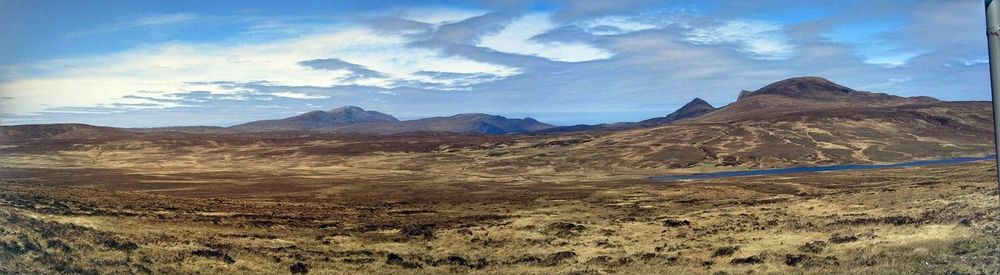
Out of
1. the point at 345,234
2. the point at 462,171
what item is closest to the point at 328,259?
the point at 345,234

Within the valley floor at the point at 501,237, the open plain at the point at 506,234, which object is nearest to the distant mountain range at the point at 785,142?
the open plain at the point at 506,234

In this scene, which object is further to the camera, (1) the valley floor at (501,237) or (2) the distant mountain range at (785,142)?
(2) the distant mountain range at (785,142)

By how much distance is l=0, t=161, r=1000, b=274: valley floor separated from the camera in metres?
20.3

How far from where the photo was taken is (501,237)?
34.1 m

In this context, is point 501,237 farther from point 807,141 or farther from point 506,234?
point 807,141

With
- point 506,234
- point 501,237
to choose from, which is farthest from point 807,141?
point 501,237

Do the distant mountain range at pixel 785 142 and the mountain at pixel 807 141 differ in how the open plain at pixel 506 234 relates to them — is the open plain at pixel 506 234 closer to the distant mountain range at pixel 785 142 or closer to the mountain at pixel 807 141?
the mountain at pixel 807 141

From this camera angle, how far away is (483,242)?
3231 centimetres

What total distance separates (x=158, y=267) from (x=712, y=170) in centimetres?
11920

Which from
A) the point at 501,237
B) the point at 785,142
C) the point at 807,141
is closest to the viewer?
the point at 501,237

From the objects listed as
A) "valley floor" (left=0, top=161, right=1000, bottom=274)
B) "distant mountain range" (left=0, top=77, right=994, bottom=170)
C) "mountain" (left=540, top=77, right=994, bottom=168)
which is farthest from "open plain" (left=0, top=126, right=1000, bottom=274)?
"distant mountain range" (left=0, top=77, right=994, bottom=170)

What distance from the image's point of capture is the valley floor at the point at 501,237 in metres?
20.3

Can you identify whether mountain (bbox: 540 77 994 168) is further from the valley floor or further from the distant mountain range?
the valley floor

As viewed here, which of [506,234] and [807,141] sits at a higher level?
[807,141]
